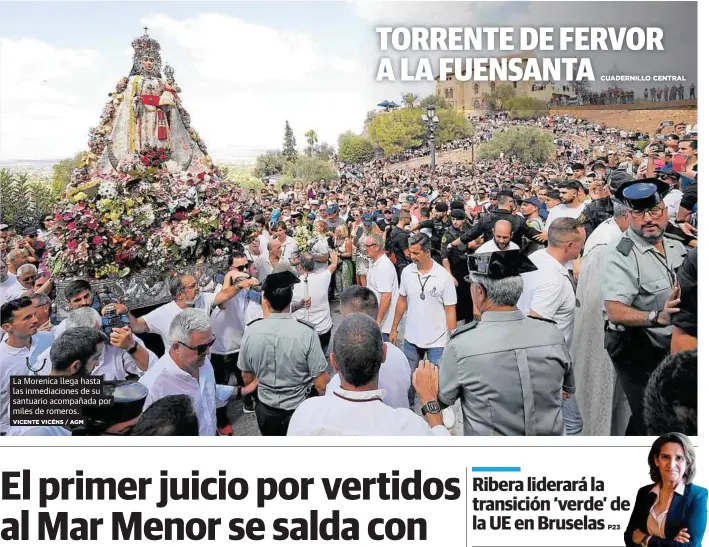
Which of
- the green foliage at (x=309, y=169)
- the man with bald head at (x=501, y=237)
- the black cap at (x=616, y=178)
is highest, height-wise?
the green foliage at (x=309, y=169)

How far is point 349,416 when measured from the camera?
3.14 m

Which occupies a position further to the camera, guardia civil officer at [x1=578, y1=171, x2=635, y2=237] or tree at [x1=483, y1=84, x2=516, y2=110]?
guardia civil officer at [x1=578, y1=171, x2=635, y2=237]

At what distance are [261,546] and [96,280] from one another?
2390 millimetres

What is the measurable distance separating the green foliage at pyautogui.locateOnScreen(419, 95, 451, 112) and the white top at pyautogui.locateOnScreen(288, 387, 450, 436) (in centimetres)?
262

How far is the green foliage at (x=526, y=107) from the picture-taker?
4.77 metres

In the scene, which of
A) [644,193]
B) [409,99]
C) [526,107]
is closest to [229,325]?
[409,99]

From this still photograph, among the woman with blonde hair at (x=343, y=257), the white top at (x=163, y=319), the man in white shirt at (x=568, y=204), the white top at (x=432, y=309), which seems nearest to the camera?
the white top at (x=163, y=319)

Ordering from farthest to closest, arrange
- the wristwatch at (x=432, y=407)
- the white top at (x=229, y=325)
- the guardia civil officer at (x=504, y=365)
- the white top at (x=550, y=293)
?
the white top at (x=229, y=325)
the white top at (x=550, y=293)
the wristwatch at (x=432, y=407)
the guardia civil officer at (x=504, y=365)

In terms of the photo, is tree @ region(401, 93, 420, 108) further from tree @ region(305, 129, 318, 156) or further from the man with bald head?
the man with bald head

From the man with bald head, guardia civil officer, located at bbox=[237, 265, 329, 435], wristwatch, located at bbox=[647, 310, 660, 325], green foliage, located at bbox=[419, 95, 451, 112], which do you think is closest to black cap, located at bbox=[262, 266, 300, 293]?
guardia civil officer, located at bbox=[237, 265, 329, 435]

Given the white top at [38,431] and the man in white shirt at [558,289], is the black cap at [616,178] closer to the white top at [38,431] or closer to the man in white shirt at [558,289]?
the man in white shirt at [558,289]

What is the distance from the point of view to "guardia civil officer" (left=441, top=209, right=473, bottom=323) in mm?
5371

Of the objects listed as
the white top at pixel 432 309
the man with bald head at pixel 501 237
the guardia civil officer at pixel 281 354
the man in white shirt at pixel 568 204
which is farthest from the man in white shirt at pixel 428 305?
the man in white shirt at pixel 568 204

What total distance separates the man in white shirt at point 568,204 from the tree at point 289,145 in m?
2.19
